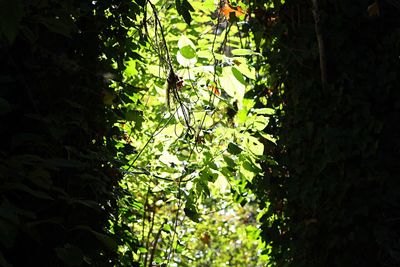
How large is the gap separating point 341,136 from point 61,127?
1.33 metres

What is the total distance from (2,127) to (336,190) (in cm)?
153

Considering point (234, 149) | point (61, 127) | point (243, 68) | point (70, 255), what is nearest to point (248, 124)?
point (234, 149)

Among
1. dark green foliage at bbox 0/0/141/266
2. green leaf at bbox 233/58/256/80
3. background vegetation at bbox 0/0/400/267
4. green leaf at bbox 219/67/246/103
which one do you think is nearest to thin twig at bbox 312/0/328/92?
background vegetation at bbox 0/0/400/267

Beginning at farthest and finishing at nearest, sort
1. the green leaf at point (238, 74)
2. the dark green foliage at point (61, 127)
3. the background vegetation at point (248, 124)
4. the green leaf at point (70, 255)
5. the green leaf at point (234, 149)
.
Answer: the green leaf at point (234, 149), the green leaf at point (238, 74), the background vegetation at point (248, 124), the dark green foliage at point (61, 127), the green leaf at point (70, 255)

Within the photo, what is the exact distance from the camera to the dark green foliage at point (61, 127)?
1.71m

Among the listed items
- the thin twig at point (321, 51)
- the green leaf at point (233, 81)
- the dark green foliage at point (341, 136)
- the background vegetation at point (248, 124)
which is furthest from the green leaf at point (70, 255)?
the thin twig at point (321, 51)

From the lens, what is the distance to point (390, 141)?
7.92 ft

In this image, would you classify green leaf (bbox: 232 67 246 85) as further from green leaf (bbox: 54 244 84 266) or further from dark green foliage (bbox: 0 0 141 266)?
green leaf (bbox: 54 244 84 266)

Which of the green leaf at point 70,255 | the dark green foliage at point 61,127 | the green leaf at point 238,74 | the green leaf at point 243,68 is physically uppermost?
the green leaf at point 243,68

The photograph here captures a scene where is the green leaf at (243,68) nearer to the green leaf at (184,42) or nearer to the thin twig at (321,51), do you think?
the green leaf at (184,42)

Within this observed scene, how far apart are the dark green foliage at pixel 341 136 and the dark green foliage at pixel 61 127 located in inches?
38.5

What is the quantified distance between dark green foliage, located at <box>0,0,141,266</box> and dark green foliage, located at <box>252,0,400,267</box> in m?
0.98

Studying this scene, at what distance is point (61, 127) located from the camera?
1875 mm

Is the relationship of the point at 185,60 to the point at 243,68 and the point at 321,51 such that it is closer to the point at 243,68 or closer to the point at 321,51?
the point at 243,68
